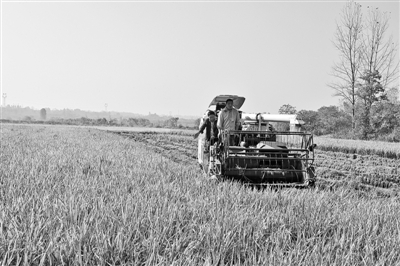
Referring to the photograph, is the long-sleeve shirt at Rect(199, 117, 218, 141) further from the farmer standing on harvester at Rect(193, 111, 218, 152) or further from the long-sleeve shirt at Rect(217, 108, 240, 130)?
the long-sleeve shirt at Rect(217, 108, 240, 130)

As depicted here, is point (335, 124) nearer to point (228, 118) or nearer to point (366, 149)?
point (366, 149)

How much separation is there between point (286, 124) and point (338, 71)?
3023cm

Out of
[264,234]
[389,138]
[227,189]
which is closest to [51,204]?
[264,234]

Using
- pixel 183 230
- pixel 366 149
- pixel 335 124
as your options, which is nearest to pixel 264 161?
pixel 183 230

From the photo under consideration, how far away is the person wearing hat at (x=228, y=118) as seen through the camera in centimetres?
787

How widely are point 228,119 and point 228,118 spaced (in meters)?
0.02

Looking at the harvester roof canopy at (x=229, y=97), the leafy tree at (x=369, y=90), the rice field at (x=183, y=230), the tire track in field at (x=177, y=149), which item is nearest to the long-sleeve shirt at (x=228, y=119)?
the harvester roof canopy at (x=229, y=97)

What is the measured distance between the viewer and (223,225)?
3.08 meters

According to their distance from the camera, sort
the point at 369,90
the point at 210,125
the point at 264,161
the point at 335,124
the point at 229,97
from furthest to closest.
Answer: the point at 335,124 → the point at 369,90 → the point at 210,125 → the point at 229,97 → the point at 264,161

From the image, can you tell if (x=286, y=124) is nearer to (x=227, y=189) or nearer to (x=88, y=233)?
(x=227, y=189)

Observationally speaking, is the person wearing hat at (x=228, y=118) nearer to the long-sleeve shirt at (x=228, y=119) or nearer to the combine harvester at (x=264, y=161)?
the long-sleeve shirt at (x=228, y=119)

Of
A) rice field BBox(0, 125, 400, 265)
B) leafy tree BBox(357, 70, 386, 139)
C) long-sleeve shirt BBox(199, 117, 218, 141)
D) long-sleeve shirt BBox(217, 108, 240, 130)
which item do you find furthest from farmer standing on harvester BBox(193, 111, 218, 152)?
leafy tree BBox(357, 70, 386, 139)

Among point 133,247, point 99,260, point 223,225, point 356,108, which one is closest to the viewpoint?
point 99,260

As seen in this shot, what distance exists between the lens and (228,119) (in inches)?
311
